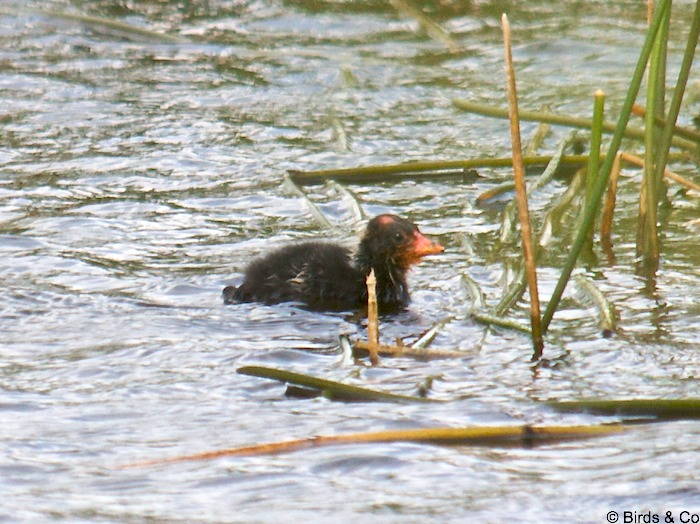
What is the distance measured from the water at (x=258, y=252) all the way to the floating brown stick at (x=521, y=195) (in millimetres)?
165

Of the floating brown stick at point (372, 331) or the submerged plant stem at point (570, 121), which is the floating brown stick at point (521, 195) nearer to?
the floating brown stick at point (372, 331)

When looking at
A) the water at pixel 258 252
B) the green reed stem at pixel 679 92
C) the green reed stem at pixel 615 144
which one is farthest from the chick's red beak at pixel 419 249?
the green reed stem at pixel 615 144

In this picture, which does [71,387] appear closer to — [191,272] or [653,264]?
[191,272]

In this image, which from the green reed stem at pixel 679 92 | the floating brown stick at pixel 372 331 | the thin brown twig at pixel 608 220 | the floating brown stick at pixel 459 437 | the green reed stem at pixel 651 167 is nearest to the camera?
the floating brown stick at pixel 459 437

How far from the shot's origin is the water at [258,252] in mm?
4371

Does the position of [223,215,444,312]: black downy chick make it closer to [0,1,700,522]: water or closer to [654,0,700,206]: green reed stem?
[0,1,700,522]: water

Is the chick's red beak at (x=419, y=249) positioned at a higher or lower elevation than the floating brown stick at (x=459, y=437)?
higher

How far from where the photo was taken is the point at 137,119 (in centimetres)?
989

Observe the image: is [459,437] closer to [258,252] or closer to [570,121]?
[258,252]

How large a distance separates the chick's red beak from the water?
0.18 metres

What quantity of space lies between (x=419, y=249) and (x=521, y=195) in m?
1.60

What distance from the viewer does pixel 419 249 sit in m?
6.75

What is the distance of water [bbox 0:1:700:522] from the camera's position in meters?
4.37

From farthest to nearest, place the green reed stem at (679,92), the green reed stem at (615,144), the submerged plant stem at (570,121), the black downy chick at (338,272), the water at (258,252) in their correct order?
1. the submerged plant stem at (570,121)
2. the black downy chick at (338,272)
3. the green reed stem at (679,92)
4. the green reed stem at (615,144)
5. the water at (258,252)
